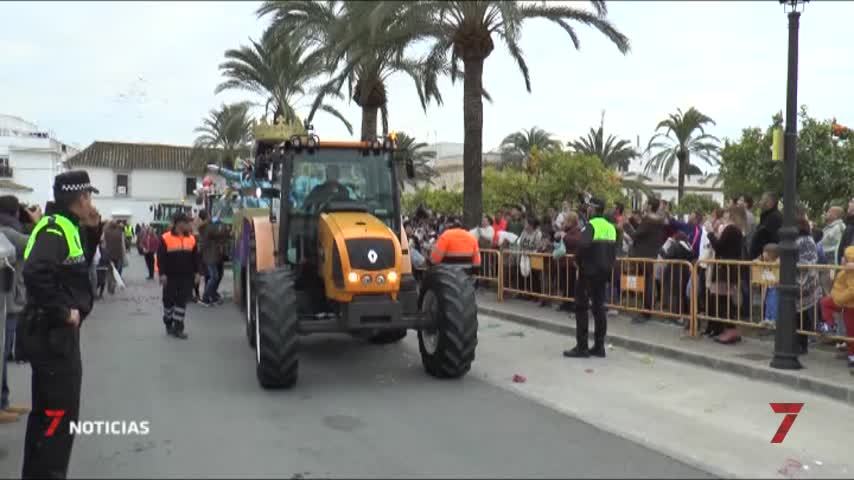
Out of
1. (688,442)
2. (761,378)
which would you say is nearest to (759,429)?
(688,442)

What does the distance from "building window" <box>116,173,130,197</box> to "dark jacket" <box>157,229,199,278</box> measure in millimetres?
A: 60954

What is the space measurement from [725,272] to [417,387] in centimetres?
472

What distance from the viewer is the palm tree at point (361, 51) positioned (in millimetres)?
16500

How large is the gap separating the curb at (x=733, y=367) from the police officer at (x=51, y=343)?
275 inches

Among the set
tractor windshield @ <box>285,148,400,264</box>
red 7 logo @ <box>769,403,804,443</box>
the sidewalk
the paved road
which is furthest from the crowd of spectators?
the paved road

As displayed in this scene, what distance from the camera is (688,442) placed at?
20.6ft

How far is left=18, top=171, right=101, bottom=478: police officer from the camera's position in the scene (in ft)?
16.3

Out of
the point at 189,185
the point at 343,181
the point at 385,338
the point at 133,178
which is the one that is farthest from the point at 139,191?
the point at 343,181

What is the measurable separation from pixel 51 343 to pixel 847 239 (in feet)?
29.1

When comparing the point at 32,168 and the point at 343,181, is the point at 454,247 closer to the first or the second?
the point at 343,181

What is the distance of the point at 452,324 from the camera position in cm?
819

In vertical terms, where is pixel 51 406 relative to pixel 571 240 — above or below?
below

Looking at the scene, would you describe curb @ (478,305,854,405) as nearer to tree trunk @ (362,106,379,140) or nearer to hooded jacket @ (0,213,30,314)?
hooded jacket @ (0,213,30,314)

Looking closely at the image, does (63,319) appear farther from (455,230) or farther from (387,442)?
(455,230)
